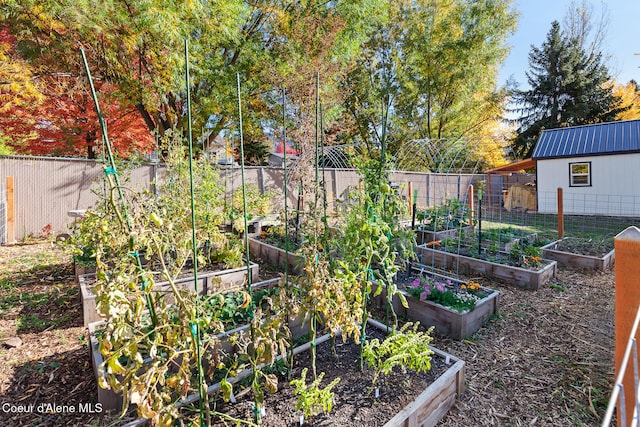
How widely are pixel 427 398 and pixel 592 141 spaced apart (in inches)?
520

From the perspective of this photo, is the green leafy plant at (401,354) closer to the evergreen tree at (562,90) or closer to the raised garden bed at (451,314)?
the raised garden bed at (451,314)

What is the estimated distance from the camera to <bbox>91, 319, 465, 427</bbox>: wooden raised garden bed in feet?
A: 5.87

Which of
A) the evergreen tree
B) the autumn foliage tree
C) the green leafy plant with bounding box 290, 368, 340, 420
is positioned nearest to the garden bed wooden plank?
the green leafy plant with bounding box 290, 368, 340, 420

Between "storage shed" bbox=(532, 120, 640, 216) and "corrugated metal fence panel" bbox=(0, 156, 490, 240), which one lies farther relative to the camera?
"storage shed" bbox=(532, 120, 640, 216)

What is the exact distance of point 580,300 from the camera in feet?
13.0

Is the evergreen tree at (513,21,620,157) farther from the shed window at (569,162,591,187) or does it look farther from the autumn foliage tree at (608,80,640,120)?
the shed window at (569,162,591,187)

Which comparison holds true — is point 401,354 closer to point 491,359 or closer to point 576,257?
point 491,359

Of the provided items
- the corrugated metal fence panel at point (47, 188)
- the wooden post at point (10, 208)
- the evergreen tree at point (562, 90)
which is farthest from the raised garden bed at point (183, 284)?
the evergreen tree at point (562, 90)

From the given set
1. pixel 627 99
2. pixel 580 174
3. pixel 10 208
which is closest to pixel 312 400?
pixel 10 208

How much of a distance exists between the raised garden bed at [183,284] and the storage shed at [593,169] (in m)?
12.0

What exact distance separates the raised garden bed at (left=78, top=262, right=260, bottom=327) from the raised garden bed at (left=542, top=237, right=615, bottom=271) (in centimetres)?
502

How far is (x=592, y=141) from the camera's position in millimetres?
11094

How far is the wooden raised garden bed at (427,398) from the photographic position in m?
1.79

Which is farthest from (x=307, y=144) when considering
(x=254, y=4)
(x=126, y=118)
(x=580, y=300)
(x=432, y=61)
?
(x=432, y=61)
